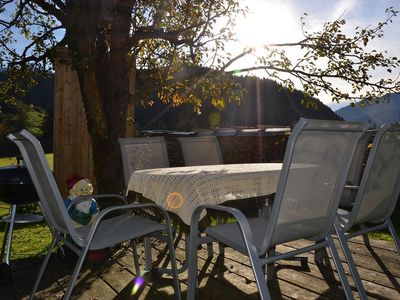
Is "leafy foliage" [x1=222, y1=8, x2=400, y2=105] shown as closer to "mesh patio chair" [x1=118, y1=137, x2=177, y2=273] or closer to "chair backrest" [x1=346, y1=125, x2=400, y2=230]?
"mesh patio chair" [x1=118, y1=137, x2=177, y2=273]

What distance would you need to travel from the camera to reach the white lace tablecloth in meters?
2.41

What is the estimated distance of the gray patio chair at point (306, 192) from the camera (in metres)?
1.73

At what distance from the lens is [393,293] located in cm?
266

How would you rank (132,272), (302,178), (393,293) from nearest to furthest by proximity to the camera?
(302,178), (393,293), (132,272)

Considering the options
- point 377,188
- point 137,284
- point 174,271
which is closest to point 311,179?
point 377,188

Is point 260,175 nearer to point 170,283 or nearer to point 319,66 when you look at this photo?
point 170,283

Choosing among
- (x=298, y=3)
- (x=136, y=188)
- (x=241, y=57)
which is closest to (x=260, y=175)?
(x=136, y=188)

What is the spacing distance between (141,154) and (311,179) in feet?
7.39

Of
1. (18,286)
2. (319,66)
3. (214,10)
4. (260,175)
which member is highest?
(214,10)

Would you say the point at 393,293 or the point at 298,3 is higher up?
the point at 298,3

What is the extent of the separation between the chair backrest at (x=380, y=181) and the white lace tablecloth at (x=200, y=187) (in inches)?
25.1

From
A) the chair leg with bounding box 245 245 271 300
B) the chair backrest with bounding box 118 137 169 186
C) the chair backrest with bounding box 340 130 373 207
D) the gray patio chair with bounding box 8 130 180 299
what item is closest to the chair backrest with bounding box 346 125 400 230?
the chair backrest with bounding box 340 130 373 207

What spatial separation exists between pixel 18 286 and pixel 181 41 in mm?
2916

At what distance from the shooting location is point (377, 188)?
97.9 inches
